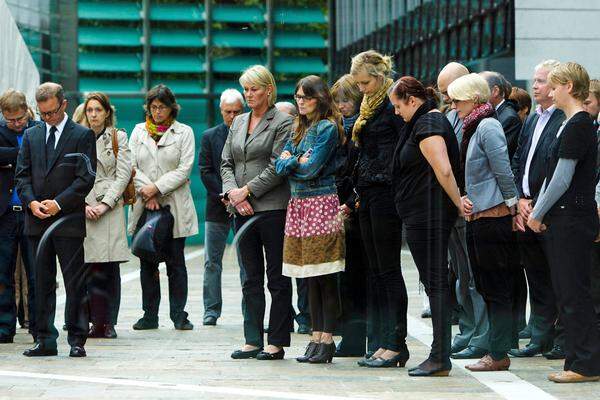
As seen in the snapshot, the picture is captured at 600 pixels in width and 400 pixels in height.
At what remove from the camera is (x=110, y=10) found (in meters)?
24.8

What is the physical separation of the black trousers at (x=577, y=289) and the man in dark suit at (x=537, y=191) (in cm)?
51

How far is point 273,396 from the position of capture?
25.2 ft

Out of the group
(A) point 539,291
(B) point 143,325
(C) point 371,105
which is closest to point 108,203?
(B) point 143,325

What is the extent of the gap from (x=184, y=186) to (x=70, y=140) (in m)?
2.21

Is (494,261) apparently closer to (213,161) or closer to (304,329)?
(304,329)

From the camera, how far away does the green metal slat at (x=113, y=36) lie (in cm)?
2470

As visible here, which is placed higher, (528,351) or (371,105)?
(371,105)

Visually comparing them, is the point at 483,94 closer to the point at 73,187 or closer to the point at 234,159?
the point at 234,159

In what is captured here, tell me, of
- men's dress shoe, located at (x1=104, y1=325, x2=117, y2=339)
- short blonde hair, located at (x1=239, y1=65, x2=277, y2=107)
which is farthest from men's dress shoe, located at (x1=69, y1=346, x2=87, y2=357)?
short blonde hair, located at (x1=239, y1=65, x2=277, y2=107)

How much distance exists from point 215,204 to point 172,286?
0.97m

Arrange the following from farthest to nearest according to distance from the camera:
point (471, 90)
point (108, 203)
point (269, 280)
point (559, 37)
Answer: point (559, 37), point (108, 203), point (269, 280), point (471, 90)

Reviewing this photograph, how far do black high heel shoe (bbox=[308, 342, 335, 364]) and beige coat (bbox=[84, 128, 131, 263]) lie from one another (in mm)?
2537

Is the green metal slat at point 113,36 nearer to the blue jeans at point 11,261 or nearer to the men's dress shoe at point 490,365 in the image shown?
the blue jeans at point 11,261

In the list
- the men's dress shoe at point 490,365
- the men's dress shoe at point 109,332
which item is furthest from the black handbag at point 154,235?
the men's dress shoe at point 490,365
